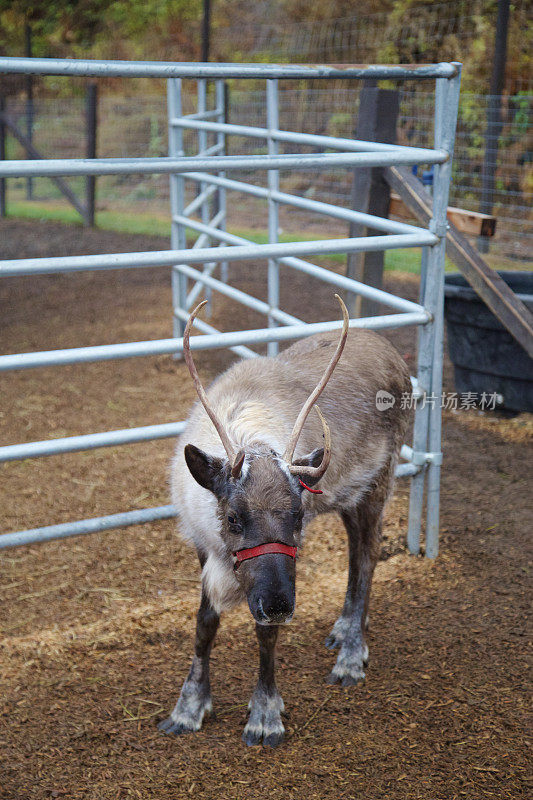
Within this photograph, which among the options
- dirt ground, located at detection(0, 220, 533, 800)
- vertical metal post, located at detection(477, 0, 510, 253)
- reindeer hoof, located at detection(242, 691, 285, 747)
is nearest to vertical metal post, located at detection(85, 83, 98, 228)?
vertical metal post, located at detection(477, 0, 510, 253)

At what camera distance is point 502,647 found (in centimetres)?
296

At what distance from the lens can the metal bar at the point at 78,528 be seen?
2.68 meters

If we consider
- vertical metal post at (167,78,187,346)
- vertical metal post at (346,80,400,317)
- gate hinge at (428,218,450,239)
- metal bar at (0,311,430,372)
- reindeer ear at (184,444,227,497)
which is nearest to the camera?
reindeer ear at (184,444,227,497)

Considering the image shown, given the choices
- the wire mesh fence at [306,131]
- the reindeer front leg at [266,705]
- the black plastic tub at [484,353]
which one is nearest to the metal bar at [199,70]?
the reindeer front leg at [266,705]

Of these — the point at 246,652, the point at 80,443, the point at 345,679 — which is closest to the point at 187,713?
the point at 246,652

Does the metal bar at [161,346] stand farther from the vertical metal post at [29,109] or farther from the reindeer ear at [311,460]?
the vertical metal post at [29,109]

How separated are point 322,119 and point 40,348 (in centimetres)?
565

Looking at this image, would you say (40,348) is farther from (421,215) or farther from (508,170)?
(508,170)

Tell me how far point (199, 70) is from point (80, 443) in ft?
4.18

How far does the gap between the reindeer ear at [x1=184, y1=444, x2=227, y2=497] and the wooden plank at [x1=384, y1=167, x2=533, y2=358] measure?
2.31 meters

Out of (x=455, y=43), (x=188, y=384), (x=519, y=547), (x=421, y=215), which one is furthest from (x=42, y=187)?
(x=519, y=547)

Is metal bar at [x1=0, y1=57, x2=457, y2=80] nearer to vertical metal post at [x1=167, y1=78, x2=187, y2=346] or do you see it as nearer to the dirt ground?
the dirt ground

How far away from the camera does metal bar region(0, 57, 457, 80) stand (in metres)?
2.28

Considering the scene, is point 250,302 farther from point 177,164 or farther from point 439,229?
point 177,164
